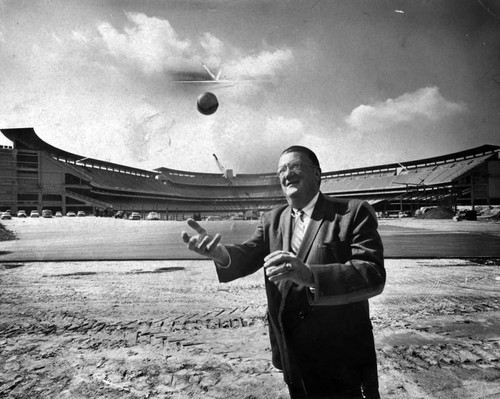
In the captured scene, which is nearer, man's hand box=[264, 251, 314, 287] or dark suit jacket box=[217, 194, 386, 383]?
man's hand box=[264, 251, 314, 287]

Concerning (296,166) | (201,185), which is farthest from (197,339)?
(201,185)

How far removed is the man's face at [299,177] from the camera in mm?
1684

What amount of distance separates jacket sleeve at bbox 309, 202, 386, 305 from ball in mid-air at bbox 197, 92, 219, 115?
3279 millimetres

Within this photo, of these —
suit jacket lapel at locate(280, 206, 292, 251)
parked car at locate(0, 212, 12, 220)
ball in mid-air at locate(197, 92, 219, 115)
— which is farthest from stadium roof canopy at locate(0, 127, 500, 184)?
suit jacket lapel at locate(280, 206, 292, 251)

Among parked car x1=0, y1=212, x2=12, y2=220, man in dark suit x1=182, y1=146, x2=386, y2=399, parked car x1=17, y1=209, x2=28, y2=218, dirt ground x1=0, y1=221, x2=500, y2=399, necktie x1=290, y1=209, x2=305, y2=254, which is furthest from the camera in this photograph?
parked car x1=17, y1=209, x2=28, y2=218

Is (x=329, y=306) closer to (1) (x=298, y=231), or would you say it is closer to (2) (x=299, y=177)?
(1) (x=298, y=231)

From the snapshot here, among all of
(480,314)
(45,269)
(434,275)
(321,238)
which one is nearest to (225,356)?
(321,238)

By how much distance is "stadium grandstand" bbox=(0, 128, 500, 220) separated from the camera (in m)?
17.4

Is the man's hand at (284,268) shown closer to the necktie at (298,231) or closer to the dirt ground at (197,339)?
the necktie at (298,231)

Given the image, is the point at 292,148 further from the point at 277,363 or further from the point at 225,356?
the point at 225,356

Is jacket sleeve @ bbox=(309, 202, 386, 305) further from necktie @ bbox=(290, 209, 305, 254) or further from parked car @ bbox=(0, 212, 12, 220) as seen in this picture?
parked car @ bbox=(0, 212, 12, 220)

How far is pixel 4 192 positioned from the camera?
55.9 feet

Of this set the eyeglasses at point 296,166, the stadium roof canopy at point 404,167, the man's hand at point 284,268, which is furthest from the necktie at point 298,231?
the stadium roof canopy at point 404,167

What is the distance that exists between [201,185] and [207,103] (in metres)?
55.5
